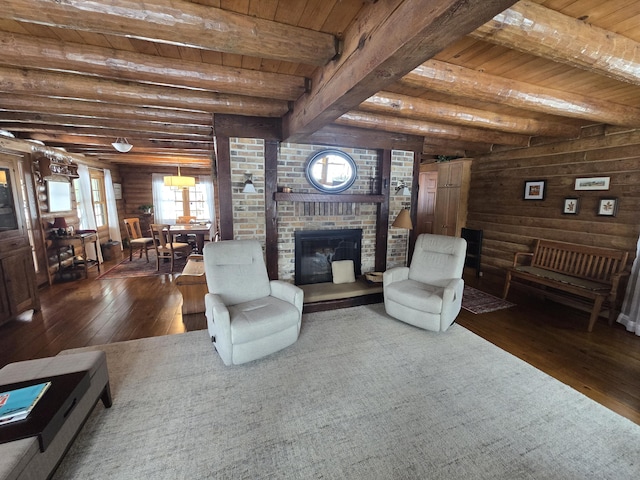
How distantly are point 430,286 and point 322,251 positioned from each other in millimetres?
1509

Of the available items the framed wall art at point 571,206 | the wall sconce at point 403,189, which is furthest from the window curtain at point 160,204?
the framed wall art at point 571,206

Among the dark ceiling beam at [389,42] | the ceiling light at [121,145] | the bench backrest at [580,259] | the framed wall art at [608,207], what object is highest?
the ceiling light at [121,145]

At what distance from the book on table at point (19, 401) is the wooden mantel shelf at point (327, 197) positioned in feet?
8.37

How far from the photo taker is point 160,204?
788cm

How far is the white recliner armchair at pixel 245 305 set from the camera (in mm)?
2223

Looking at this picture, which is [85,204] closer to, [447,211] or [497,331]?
[447,211]

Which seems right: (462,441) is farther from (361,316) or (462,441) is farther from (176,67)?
(176,67)

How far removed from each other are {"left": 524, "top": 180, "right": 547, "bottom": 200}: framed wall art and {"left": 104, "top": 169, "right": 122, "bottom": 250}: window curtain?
854cm

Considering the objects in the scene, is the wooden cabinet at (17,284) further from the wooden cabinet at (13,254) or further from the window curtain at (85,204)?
the window curtain at (85,204)

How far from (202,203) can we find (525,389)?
844 centimetres

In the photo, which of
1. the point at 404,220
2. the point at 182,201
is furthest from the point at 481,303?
the point at 182,201

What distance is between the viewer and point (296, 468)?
145 centimetres

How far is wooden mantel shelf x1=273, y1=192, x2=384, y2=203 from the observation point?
3.43m

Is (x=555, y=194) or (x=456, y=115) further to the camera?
(x=555, y=194)
